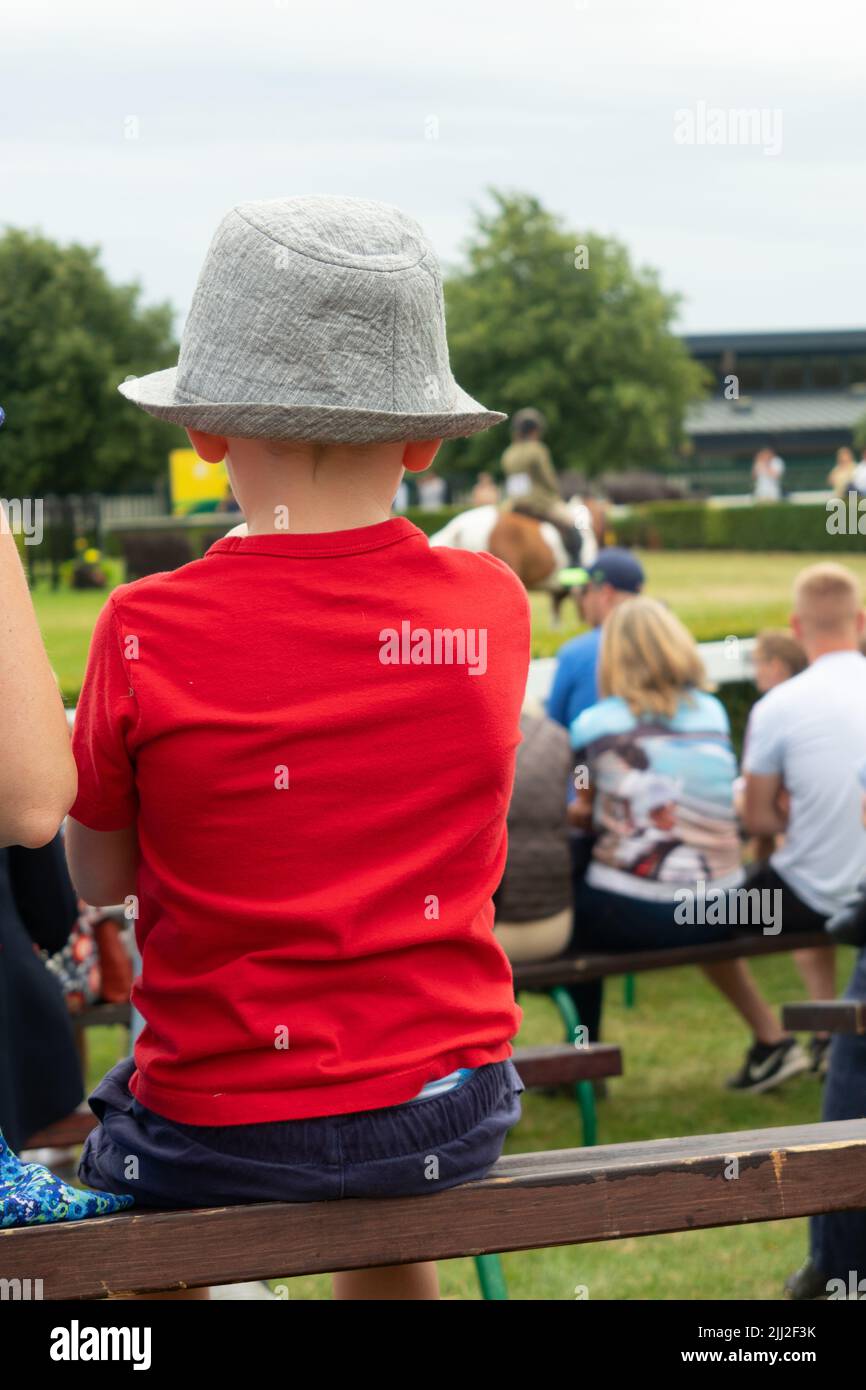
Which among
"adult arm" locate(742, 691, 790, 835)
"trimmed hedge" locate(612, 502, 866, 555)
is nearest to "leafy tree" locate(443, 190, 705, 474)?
"trimmed hedge" locate(612, 502, 866, 555)

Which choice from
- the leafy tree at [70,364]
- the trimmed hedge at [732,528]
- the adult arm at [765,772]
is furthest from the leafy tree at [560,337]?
the adult arm at [765,772]

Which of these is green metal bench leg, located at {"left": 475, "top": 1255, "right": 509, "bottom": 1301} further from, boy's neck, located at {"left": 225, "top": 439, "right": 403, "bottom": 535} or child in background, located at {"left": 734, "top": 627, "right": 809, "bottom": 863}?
child in background, located at {"left": 734, "top": 627, "right": 809, "bottom": 863}

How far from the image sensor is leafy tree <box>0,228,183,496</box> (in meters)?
24.1

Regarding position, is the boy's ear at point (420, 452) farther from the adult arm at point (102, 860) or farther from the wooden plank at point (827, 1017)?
the wooden plank at point (827, 1017)

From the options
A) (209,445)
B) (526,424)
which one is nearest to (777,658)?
(209,445)

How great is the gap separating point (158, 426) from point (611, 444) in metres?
30.1

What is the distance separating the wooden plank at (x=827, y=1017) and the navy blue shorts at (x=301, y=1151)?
1.50m

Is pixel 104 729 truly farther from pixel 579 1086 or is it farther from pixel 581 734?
pixel 581 734

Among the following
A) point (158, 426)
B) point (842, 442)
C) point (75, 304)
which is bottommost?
point (842, 442)

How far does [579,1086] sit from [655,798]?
41.3 inches

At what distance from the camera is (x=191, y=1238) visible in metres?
2.05

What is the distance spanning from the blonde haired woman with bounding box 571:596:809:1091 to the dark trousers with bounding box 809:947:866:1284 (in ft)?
5.32

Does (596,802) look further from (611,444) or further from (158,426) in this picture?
(611,444)
